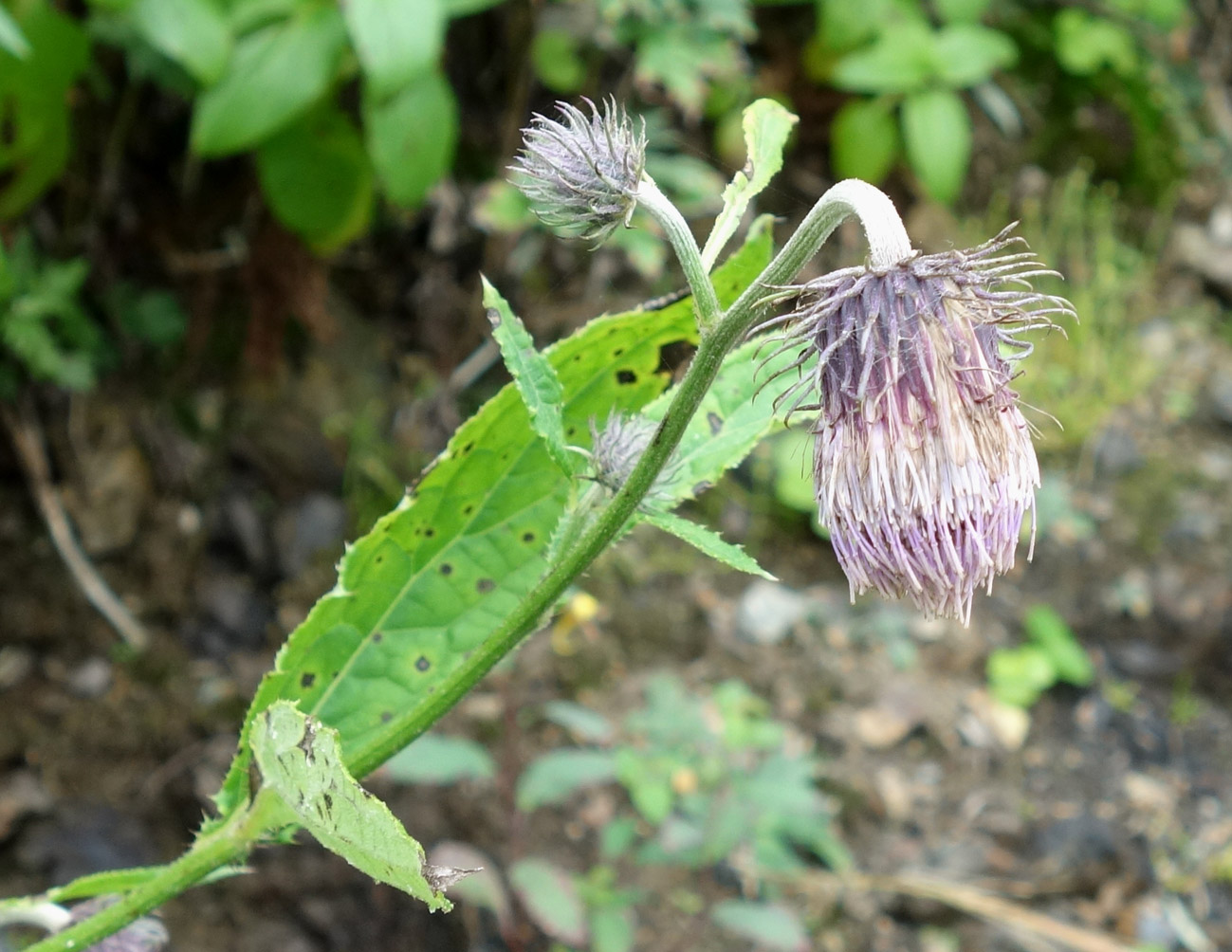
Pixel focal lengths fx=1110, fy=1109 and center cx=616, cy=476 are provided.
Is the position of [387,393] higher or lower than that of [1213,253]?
higher

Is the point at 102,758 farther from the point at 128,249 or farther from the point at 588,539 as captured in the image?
the point at 588,539

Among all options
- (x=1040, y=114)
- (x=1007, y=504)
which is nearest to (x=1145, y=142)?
(x=1040, y=114)

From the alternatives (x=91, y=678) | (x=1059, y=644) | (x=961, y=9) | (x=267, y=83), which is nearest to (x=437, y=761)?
(x=91, y=678)

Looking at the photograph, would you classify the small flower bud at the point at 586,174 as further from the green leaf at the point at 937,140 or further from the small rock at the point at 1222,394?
the small rock at the point at 1222,394

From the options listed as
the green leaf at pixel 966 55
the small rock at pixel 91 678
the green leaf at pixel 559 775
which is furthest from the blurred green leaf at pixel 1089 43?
the small rock at pixel 91 678

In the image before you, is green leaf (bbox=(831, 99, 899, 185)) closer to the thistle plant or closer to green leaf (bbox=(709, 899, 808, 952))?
green leaf (bbox=(709, 899, 808, 952))

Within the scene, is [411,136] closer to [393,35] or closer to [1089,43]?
[393,35]

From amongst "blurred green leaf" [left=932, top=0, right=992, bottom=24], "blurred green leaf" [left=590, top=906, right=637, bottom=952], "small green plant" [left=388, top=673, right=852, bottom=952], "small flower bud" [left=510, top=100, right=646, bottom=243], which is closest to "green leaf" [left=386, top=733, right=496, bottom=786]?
"small green plant" [left=388, top=673, right=852, bottom=952]
